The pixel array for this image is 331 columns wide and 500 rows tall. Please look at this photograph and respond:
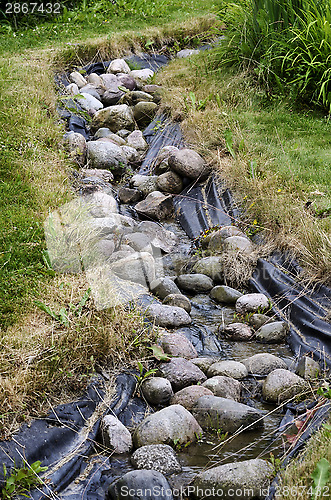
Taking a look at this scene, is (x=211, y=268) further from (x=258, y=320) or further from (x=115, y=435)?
(x=115, y=435)

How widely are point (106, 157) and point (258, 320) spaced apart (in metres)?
3.64

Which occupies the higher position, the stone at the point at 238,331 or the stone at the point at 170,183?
the stone at the point at 170,183

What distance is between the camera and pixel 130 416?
3049mm

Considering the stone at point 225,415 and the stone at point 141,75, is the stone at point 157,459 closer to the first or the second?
the stone at point 225,415

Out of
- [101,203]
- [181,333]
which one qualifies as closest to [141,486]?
[181,333]

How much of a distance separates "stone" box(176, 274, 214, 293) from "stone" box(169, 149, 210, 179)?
1956 mm

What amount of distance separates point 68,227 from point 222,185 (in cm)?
219

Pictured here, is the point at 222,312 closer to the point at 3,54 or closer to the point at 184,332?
the point at 184,332

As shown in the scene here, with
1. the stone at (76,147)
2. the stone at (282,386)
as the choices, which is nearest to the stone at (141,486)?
the stone at (282,386)

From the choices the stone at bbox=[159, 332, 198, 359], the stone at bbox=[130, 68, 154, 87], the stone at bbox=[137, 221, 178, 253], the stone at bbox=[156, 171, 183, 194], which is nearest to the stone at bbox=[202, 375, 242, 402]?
the stone at bbox=[159, 332, 198, 359]

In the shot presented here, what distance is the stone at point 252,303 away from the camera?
424 centimetres

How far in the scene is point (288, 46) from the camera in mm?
6629

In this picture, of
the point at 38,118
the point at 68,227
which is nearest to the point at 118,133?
the point at 38,118

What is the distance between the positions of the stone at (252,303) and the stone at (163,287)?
0.58 m
